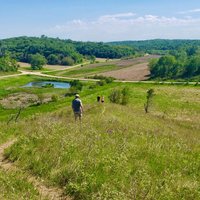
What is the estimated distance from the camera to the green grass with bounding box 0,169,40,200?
8938 millimetres

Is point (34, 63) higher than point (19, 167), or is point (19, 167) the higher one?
point (19, 167)

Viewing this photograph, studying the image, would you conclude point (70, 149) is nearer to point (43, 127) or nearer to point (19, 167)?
point (19, 167)

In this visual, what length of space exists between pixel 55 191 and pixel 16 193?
1.37 m

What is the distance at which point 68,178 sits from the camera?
1074 cm

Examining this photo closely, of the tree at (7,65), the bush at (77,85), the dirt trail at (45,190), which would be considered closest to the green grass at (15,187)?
the dirt trail at (45,190)

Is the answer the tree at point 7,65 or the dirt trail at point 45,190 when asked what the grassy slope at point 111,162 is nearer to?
the dirt trail at point 45,190

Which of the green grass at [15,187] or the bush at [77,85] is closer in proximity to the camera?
the green grass at [15,187]

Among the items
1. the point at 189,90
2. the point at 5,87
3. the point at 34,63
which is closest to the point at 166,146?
the point at 189,90

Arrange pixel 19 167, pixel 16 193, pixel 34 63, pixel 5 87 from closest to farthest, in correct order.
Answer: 1. pixel 16 193
2. pixel 19 167
3. pixel 5 87
4. pixel 34 63

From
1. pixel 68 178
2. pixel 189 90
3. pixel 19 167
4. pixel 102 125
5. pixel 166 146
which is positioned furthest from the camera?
pixel 189 90

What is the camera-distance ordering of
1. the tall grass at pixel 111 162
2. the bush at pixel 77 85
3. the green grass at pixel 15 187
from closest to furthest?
the green grass at pixel 15 187 < the tall grass at pixel 111 162 < the bush at pixel 77 85

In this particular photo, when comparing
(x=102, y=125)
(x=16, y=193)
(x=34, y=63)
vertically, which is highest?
(x=16, y=193)

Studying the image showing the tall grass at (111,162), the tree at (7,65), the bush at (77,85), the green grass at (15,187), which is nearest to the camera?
the green grass at (15,187)

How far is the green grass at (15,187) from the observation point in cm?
894
